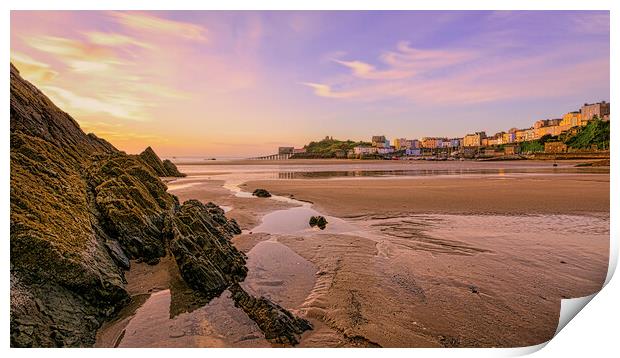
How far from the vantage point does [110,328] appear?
328 cm

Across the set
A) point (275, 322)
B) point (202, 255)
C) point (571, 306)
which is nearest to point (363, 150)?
point (571, 306)

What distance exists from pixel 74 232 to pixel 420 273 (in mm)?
4745

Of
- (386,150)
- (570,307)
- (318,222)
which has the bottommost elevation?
(570,307)

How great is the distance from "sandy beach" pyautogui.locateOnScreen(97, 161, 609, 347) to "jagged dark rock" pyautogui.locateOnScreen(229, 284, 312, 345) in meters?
0.11

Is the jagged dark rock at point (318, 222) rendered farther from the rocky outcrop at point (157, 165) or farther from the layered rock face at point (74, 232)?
the rocky outcrop at point (157, 165)

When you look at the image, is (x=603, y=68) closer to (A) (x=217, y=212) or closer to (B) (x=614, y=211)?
(B) (x=614, y=211)

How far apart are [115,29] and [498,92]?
33.1 ft

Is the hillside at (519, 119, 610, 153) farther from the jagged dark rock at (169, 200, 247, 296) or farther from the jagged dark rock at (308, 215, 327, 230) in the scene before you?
the jagged dark rock at (169, 200, 247, 296)

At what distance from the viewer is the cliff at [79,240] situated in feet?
9.75
